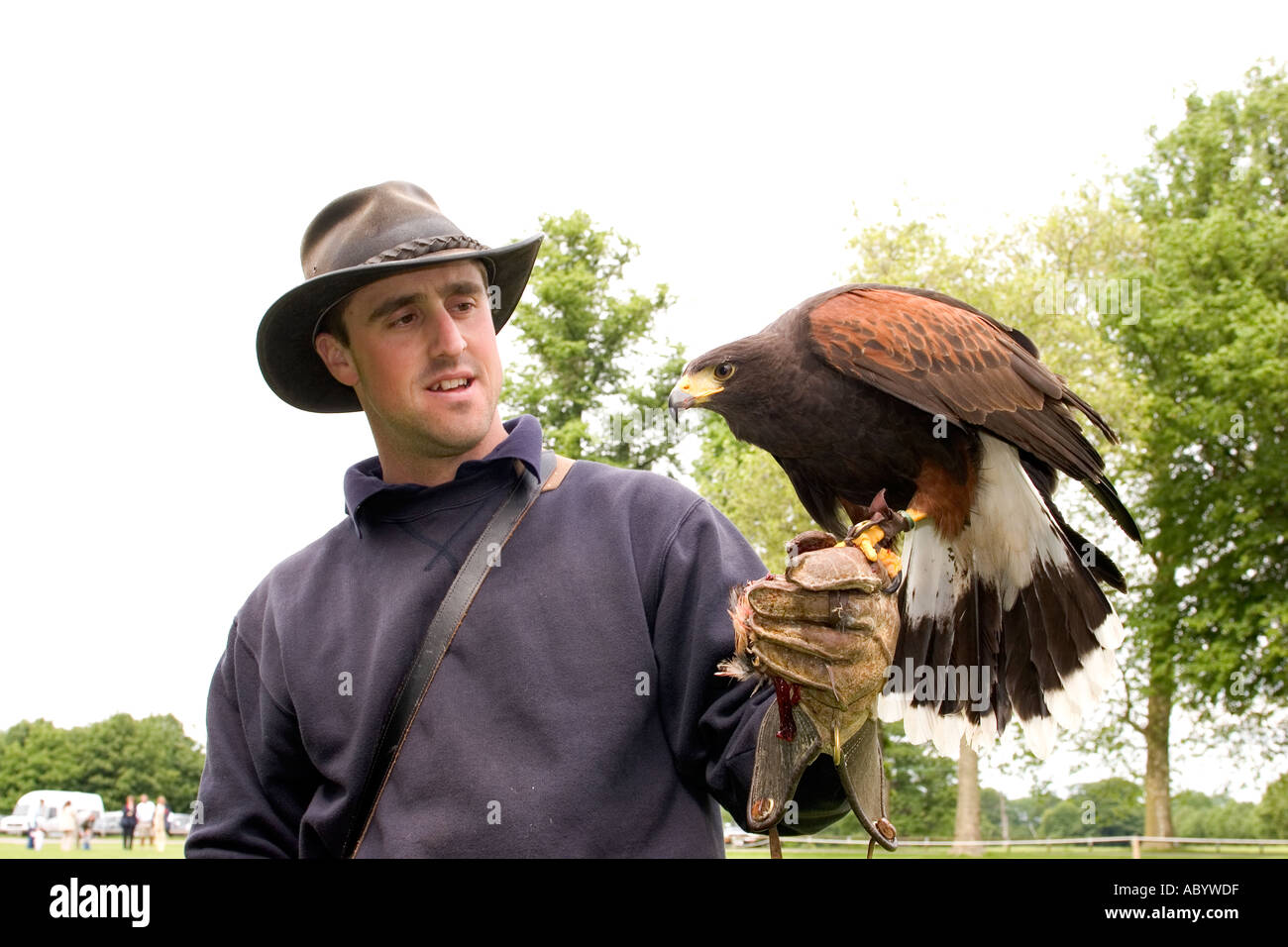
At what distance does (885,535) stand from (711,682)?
0.64 meters

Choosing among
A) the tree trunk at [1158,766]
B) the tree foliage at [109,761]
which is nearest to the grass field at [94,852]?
the tree foliage at [109,761]

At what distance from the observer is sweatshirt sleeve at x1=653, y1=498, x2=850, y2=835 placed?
2676mm

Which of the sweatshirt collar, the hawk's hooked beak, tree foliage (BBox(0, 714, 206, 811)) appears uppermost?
the hawk's hooked beak

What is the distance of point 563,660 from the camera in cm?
301

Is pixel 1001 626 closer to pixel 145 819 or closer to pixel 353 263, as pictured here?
pixel 353 263

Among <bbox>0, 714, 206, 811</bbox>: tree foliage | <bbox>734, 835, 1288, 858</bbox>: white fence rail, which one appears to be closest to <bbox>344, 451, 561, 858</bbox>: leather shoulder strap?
<bbox>734, 835, 1288, 858</bbox>: white fence rail

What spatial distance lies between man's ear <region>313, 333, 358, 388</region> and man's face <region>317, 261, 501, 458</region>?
0.15m

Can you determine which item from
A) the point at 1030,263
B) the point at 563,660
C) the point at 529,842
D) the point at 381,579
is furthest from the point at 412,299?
the point at 1030,263

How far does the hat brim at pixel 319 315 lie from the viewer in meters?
3.20

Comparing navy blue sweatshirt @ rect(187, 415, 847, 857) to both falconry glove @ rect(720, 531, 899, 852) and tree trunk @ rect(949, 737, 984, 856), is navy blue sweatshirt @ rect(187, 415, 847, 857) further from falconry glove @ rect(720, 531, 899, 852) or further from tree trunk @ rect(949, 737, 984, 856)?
tree trunk @ rect(949, 737, 984, 856)

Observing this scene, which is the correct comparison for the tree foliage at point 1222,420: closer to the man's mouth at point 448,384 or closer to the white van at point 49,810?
the man's mouth at point 448,384

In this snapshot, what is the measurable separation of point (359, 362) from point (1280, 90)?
2932 centimetres

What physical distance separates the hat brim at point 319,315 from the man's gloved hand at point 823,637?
1.43 m
